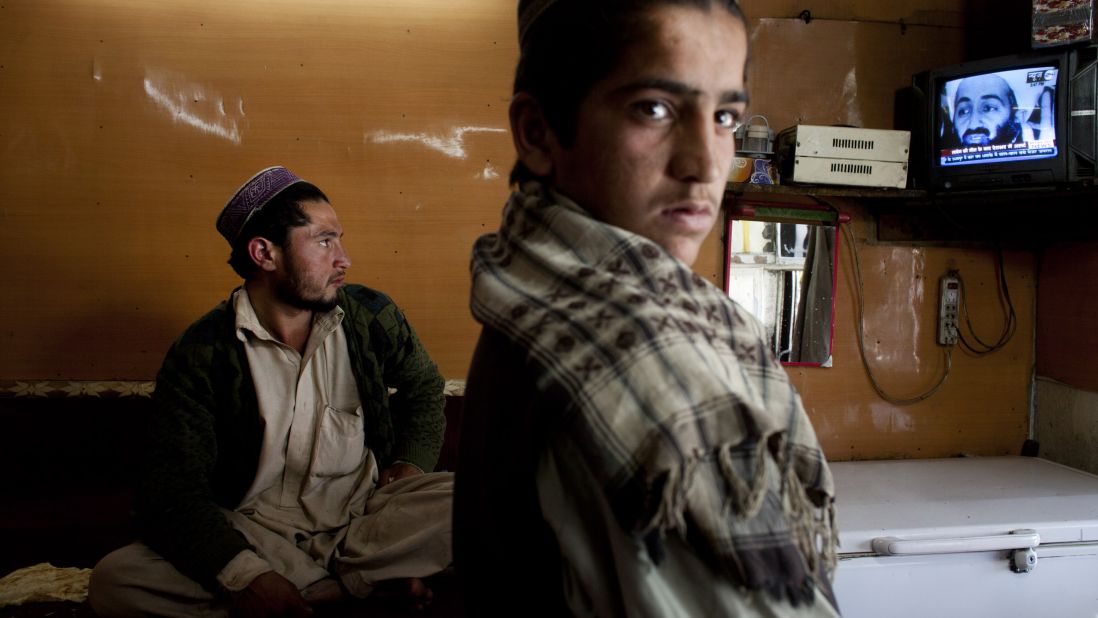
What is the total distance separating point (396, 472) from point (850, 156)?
74.5 inches

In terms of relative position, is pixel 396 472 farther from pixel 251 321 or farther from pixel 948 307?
pixel 948 307

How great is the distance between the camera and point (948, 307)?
9.06 feet

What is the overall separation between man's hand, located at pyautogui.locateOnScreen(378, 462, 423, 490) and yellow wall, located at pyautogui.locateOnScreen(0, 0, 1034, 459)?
1.85ft

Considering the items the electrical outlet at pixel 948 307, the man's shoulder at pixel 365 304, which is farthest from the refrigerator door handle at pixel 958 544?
the man's shoulder at pixel 365 304

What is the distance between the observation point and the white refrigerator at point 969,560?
6.12 ft

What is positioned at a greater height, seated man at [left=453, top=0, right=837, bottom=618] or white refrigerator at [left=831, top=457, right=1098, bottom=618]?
seated man at [left=453, top=0, right=837, bottom=618]

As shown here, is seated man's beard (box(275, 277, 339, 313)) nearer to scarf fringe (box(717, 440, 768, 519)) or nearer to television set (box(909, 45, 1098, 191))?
scarf fringe (box(717, 440, 768, 519))

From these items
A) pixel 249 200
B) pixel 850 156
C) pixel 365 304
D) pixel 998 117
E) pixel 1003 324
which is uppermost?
pixel 998 117

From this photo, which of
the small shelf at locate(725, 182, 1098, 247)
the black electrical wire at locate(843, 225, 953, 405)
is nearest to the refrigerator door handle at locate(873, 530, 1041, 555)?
the black electrical wire at locate(843, 225, 953, 405)

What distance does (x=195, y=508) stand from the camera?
1.66 meters

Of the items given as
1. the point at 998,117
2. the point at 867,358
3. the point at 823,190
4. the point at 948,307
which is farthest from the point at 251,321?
the point at 948,307

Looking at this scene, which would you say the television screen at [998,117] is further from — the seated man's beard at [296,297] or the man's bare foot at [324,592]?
the man's bare foot at [324,592]

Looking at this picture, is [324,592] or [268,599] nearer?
[268,599]

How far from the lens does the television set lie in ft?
7.23
